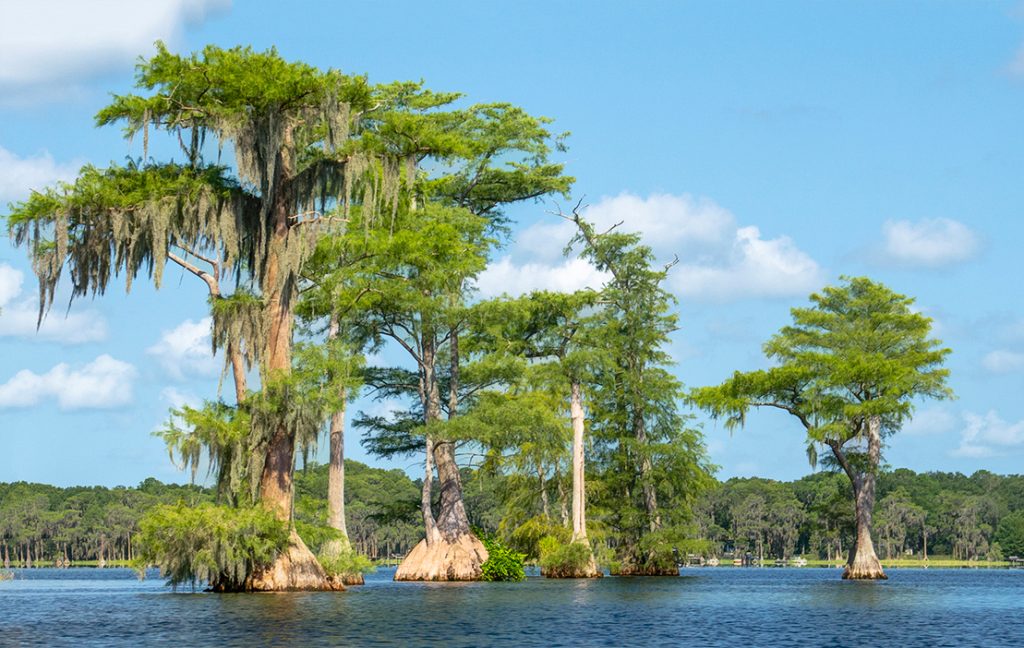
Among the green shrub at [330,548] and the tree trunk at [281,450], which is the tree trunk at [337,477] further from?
the tree trunk at [281,450]

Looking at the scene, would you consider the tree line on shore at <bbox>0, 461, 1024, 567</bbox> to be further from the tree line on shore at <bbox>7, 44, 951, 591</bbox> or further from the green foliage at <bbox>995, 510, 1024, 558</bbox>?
the tree line on shore at <bbox>7, 44, 951, 591</bbox>

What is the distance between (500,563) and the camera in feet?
183

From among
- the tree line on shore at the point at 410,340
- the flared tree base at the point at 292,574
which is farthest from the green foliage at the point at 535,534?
the flared tree base at the point at 292,574

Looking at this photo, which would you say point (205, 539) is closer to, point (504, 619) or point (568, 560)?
point (504, 619)

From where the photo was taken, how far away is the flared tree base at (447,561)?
5400cm

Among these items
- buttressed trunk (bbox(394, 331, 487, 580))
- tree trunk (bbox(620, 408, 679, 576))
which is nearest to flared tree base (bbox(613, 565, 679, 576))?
tree trunk (bbox(620, 408, 679, 576))

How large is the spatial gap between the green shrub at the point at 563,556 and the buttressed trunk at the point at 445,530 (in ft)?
17.5

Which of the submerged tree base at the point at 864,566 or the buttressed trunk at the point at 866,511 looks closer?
the buttressed trunk at the point at 866,511

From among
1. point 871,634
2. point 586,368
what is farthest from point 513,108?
point 871,634

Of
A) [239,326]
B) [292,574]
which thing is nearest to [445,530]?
[292,574]

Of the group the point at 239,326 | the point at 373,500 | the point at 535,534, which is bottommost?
the point at 535,534

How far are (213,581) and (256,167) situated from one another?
12851 millimetres

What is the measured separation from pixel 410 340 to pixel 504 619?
23.1m

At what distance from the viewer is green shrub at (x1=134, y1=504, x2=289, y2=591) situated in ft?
124
